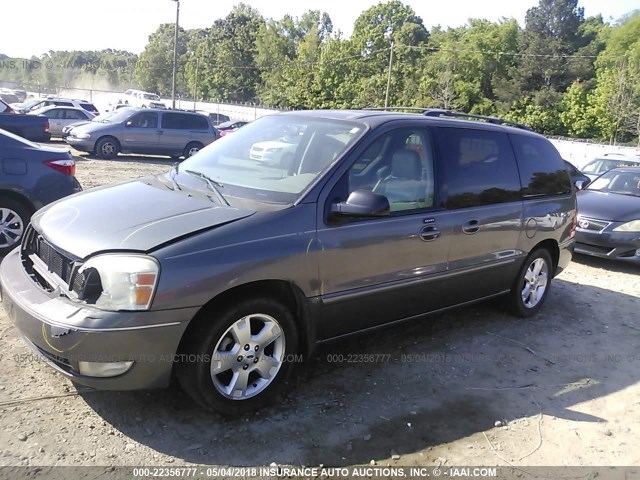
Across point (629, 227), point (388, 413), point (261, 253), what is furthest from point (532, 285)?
point (261, 253)

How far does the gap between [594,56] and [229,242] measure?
6949cm

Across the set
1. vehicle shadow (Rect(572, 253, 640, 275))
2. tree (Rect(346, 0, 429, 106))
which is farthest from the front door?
tree (Rect(346, 0, 429, 106))

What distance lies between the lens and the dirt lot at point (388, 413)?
297 cm

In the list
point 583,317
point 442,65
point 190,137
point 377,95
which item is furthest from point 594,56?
point 583,317

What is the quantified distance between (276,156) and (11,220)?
342cm

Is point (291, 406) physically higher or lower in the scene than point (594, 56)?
lower

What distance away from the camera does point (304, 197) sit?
3.40 meters

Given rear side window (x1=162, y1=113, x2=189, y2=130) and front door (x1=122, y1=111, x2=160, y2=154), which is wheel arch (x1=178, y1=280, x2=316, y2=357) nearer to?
front door (x1=122, y1=111, x2=160, y2=154)

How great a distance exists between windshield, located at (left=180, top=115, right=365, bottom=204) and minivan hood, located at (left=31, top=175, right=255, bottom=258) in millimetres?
309

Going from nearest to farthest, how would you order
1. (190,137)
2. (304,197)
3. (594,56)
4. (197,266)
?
(197,266) < (304,197) < (190,137) < (594,56)

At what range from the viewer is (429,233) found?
400 cm

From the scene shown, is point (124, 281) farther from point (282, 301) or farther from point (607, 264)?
point (607, 264)

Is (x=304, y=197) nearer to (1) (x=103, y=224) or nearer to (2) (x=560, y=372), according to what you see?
(1) (x=103, y=224)

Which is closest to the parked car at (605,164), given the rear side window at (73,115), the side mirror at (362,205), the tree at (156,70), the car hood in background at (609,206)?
the car hood in background at (609,206)
